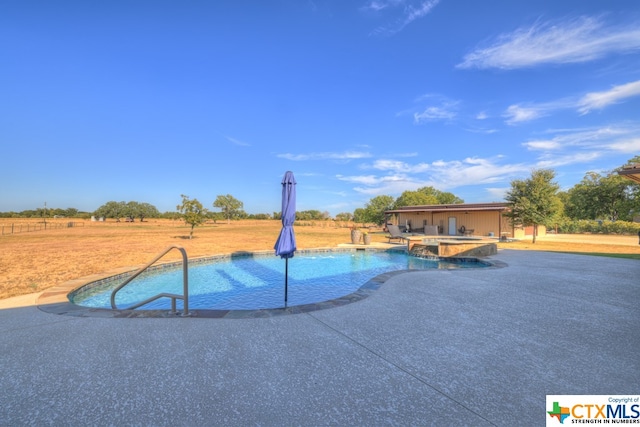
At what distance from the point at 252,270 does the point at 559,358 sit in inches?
323

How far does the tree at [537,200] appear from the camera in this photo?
1719cm

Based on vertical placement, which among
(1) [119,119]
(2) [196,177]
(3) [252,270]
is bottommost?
(3) [252,270]

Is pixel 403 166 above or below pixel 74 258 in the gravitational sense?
above

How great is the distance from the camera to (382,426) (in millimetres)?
1783

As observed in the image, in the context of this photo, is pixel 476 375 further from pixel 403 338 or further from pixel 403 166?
pixel 403 166

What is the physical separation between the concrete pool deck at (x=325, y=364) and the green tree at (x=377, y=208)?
31181mm

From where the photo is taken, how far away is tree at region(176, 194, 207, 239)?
1944 centimetres

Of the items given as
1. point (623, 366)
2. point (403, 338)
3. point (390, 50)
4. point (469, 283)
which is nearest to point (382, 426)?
point (403, 338)

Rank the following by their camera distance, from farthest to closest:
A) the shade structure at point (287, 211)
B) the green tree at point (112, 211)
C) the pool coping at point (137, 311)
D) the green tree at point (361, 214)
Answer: the green tree at point (112, 211), the green tree at point (361, 214), the shade structure at point (287, 211), the pool coping at point (137, 311)

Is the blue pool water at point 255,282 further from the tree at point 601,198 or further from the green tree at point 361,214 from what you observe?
the tree at point 601,198

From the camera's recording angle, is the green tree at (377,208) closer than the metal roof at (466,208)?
No

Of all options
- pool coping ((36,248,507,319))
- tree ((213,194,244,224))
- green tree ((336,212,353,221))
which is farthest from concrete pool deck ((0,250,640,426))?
green tree ((336,212,353,221))

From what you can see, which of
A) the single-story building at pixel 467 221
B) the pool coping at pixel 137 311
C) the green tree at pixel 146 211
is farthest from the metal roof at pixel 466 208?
the green tree at pixel 146 211

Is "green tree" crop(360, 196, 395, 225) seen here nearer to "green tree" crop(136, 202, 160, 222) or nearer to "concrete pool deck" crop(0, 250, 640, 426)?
"concrete pool deck" crop(0, 250, 640, 426)
